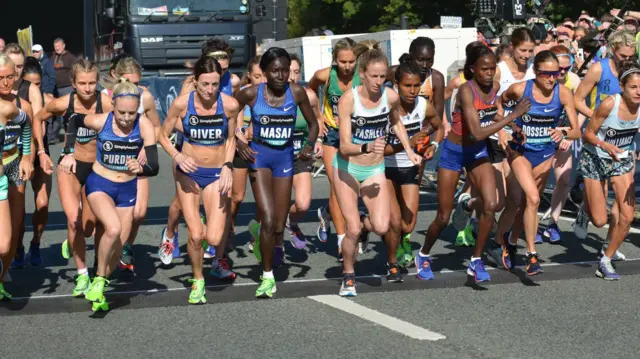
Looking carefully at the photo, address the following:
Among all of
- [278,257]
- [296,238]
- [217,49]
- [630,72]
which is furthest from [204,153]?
[630,72]

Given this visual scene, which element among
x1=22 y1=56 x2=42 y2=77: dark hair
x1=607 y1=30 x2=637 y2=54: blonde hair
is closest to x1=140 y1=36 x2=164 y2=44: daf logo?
x1=22 y1=56 x2=42 y2=77: dark hair

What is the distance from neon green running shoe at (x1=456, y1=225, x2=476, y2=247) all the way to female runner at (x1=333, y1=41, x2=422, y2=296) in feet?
8.88

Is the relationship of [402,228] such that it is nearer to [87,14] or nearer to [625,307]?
[625,307]

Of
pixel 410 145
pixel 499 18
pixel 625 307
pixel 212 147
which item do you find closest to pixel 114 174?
pixel 212 147

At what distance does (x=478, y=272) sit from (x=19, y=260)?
427cm

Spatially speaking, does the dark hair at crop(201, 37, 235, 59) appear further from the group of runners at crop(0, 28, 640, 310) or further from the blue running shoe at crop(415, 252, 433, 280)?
the blue running shoe at crop(415, 252, 433, 280)

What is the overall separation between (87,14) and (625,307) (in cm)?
2040

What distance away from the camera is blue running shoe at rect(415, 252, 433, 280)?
1036 centimetres

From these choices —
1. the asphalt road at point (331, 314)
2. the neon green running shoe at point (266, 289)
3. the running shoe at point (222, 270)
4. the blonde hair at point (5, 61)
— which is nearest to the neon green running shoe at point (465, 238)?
the asphalt road at point (331, 314)

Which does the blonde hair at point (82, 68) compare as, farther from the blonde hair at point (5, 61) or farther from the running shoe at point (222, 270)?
the running shoe at point (222, 270)

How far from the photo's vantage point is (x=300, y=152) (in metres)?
10.2

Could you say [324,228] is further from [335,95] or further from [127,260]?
[127,260]

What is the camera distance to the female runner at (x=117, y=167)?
9.17 meters

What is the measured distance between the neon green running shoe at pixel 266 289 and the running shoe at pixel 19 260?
2869 millimetres
